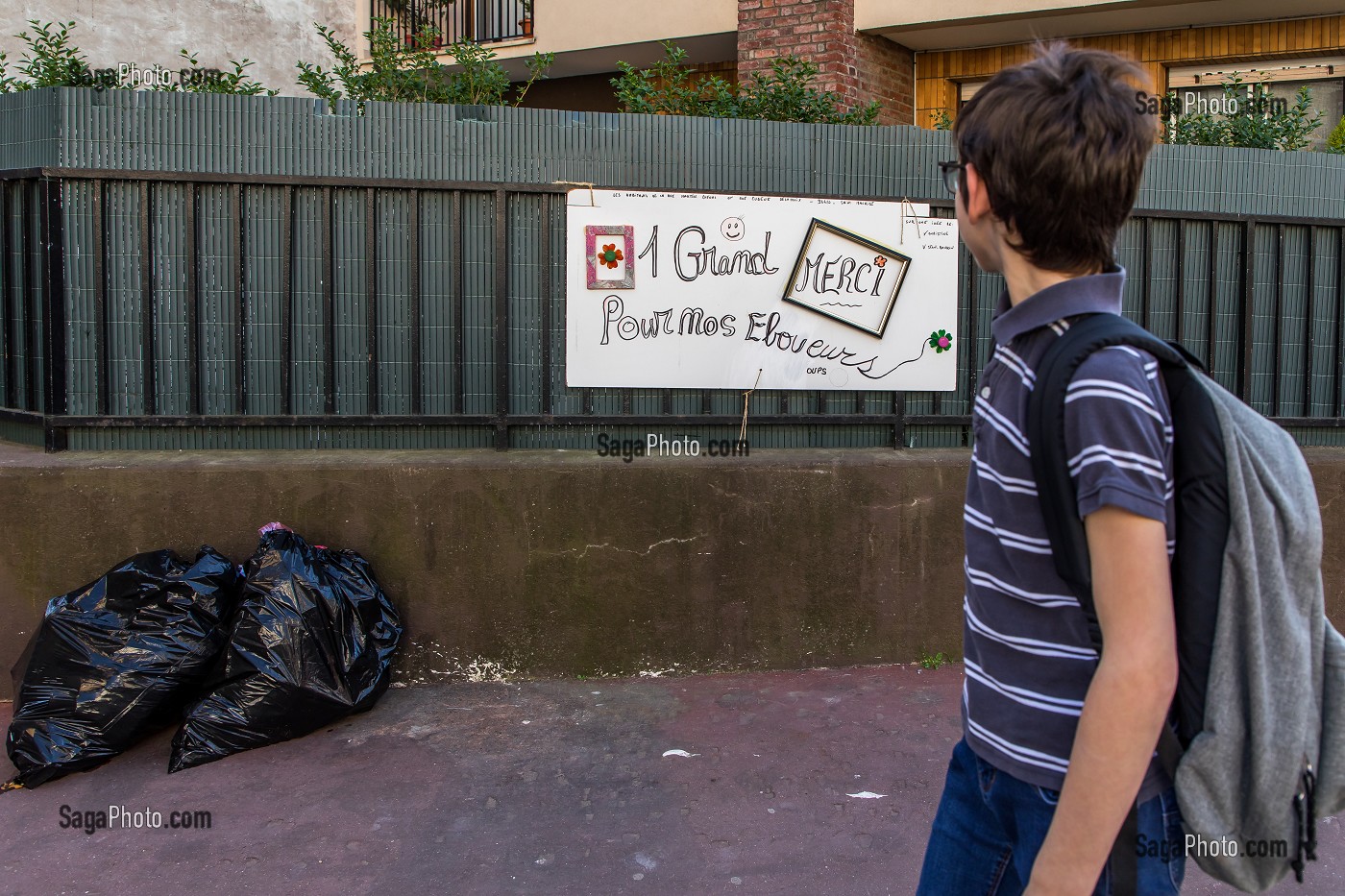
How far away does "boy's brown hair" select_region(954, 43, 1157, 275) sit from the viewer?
1503 millimetres

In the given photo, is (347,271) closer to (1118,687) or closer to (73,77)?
(73,77)

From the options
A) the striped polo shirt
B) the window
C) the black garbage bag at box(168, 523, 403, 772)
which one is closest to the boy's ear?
the striped polo shirt

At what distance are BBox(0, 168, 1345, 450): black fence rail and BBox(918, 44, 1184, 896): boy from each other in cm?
368

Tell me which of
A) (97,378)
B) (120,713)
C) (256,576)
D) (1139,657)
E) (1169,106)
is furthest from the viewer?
(1169,106)

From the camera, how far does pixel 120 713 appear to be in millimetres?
3990

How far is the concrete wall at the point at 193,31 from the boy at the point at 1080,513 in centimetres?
1349

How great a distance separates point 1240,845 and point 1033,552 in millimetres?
465

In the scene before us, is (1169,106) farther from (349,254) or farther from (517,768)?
(517,768)

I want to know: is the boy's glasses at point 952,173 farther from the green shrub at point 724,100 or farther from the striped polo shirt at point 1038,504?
the green shrub at point 724,100

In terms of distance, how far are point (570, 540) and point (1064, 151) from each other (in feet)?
12.3

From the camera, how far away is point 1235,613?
1.43m

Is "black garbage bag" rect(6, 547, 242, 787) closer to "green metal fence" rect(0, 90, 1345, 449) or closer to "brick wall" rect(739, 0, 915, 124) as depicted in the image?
"green metal fence" rect(0, 90, 1345, 449)

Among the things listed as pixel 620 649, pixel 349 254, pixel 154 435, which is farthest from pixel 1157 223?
pixel 154 435

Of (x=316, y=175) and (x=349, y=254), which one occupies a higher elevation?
(x=316, y=175)
